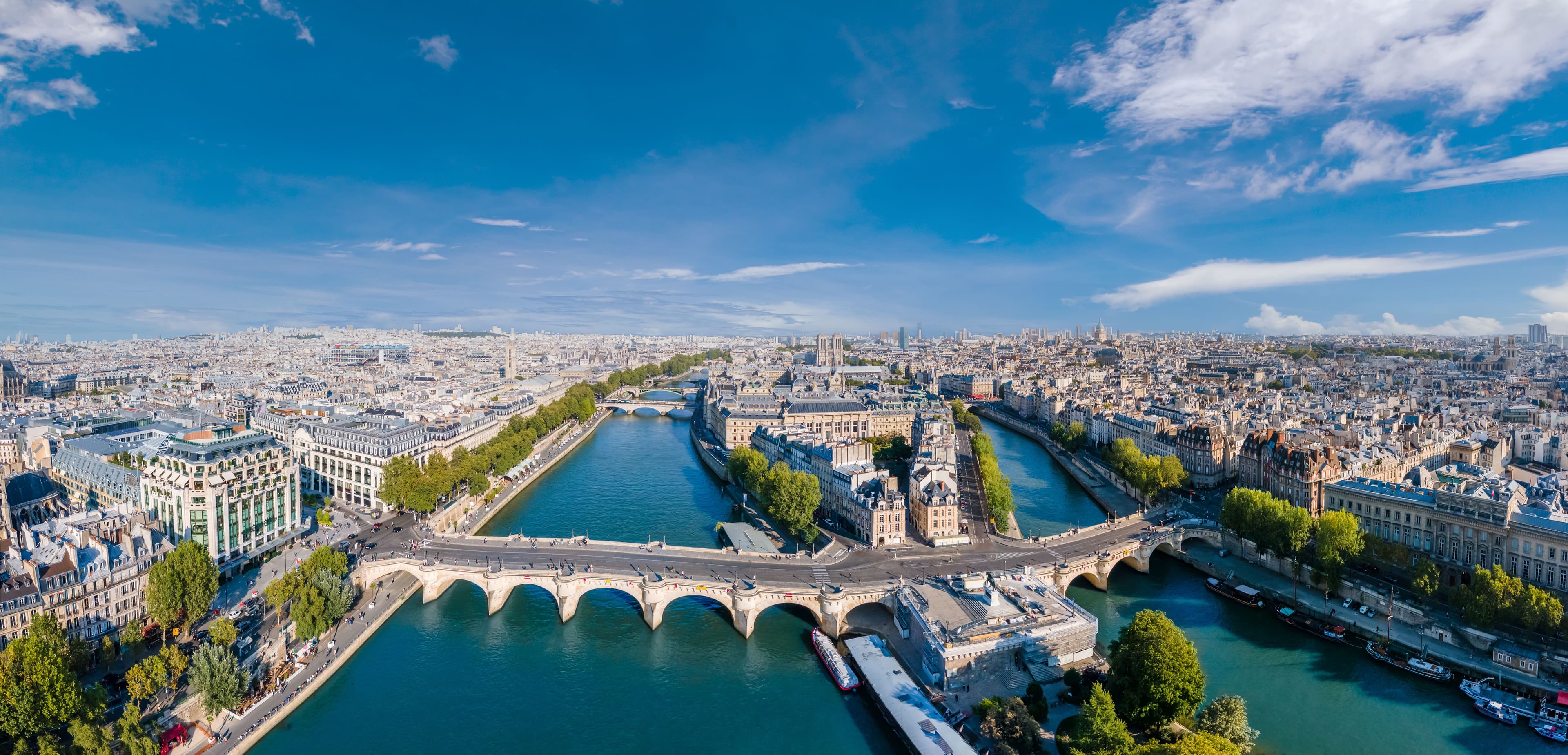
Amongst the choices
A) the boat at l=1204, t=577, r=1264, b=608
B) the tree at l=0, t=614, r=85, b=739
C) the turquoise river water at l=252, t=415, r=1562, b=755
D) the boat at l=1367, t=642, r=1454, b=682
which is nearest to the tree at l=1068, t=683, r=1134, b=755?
the turquoise river water at l=252, t=415, r=1562, b=755

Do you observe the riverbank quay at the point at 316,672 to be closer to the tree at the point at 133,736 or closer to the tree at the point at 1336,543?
the tree at the point at 133,736

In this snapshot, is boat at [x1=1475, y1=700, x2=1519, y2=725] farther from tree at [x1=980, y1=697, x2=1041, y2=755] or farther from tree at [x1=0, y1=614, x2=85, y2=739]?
tree at [x1=0, y1=614, x2=85, y2=739]

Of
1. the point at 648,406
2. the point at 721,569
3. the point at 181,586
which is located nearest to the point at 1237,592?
the point at 721,569

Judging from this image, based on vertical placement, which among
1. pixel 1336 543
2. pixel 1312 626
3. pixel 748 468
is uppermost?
pixel 748 468

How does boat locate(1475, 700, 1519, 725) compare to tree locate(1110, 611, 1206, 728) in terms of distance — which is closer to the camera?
tree locate(1110, 611, 1206, 728)

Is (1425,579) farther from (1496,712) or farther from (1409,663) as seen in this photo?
(1496,712)

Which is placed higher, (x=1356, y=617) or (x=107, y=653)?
(x=1356, y=617)

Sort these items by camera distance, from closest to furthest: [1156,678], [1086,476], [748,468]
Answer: [1156,678] → [748,468] → [1086,476]
